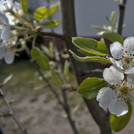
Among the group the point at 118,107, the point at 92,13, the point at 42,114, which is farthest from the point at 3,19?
the point at 42,114

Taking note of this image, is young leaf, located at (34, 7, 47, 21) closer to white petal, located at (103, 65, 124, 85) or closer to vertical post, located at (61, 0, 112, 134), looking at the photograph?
vertical post, located at (61, 0, 112, 134)

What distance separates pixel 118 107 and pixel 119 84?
0.15 feet

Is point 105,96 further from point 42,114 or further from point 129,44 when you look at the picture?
point 42,114

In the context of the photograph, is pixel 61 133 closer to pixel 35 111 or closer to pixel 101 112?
pixel 35 111

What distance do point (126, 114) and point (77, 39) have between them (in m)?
0.17

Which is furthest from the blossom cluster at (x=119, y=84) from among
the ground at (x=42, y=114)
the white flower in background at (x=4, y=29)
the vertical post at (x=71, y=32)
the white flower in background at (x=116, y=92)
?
the ground at (x=42, y=114)

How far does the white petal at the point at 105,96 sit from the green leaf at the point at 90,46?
0.23 feet

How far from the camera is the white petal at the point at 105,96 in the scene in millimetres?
342

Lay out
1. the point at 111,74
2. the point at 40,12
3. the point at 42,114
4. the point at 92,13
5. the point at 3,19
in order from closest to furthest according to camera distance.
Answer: the point at 111,74 → the point at 3,19 → the point at 40,12 → the point at 92,13 → the point at 42,114

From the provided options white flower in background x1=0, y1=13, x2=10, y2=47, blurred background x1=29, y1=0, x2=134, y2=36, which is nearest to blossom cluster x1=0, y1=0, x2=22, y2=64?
white flower in background x1=0, y1=13, x2=10, y2=47

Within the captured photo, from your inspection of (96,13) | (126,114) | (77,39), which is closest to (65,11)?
(77,39)

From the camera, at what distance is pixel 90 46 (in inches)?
13.9

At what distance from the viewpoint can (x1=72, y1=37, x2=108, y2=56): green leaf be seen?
333 millimetres

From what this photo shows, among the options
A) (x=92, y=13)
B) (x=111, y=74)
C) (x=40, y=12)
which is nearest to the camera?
(x=111, y=74)
